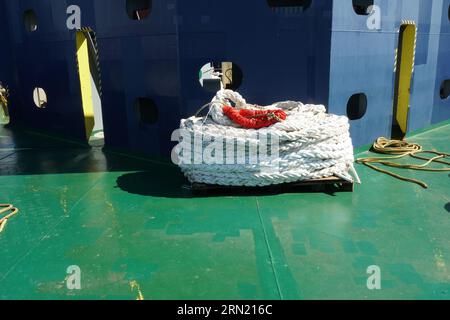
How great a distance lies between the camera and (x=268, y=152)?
170 inches

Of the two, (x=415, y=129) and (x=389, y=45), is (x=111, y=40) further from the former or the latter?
(x=415, y=129)

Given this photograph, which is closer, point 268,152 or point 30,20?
point 268,152

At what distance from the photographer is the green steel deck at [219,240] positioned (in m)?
2.84

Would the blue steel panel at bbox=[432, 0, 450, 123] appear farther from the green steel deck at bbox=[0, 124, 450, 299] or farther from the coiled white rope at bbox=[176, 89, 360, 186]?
the coiled white rope at bbox=[176, 89, 360, 186]

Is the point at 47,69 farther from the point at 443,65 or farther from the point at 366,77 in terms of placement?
the point at 443,65

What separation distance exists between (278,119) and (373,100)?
2173 millimetres

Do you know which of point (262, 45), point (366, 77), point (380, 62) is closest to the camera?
point (262, 45)

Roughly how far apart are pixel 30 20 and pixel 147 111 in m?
3.66

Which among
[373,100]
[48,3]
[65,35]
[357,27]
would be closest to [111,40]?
[65,35]

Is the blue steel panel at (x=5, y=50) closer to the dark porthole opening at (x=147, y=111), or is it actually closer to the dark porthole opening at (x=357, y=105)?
the dark porthole opening at (x=147, y=111)

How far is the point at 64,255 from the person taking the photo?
331cm

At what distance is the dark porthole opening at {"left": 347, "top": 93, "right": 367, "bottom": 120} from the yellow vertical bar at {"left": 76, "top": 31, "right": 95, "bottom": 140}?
14.0 feet

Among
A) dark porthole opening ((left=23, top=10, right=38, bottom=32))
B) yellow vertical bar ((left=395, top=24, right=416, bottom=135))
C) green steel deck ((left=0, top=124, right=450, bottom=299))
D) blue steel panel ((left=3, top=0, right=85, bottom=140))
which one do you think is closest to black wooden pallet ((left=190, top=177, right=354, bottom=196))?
green steel deck ((left=0, top=124, right=450, bottom=299))

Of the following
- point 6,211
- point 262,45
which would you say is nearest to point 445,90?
point 262,45
